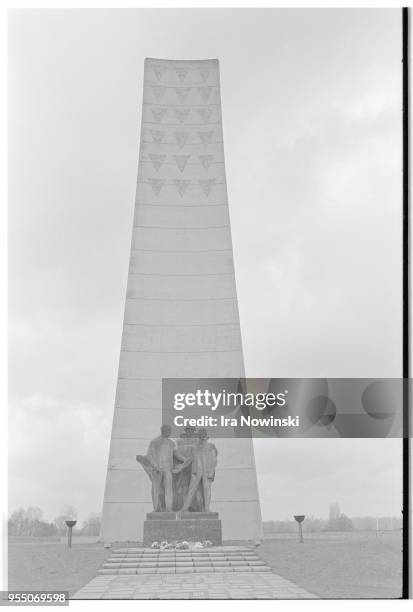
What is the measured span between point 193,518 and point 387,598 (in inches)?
246

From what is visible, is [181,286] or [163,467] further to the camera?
[181,286]

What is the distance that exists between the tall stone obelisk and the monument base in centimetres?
640

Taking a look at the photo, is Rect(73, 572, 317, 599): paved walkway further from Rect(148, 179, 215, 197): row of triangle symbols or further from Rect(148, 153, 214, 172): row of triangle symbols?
Rect(148, 153, 214, 172): row of triangle symbols

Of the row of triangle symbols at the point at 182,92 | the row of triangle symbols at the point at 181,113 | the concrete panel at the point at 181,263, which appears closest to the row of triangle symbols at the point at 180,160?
the row of triangle symbols at the point at 181,113

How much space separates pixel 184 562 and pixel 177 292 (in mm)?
11241

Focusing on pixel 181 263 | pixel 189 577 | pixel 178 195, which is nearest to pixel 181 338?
pixel 181 263

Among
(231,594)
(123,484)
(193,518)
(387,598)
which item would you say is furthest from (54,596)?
(123,484)

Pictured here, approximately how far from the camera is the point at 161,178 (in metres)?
22.4

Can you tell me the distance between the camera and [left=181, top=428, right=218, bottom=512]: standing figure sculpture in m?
13.4

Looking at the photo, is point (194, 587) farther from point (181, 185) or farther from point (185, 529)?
point (181, 185)

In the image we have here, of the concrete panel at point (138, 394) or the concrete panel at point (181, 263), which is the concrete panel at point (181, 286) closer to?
the concrete panel at point (181, 263)

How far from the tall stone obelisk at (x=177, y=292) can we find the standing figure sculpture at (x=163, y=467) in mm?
6112

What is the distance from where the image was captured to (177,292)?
70.4 feet

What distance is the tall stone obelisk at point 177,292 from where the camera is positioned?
19.6 m
